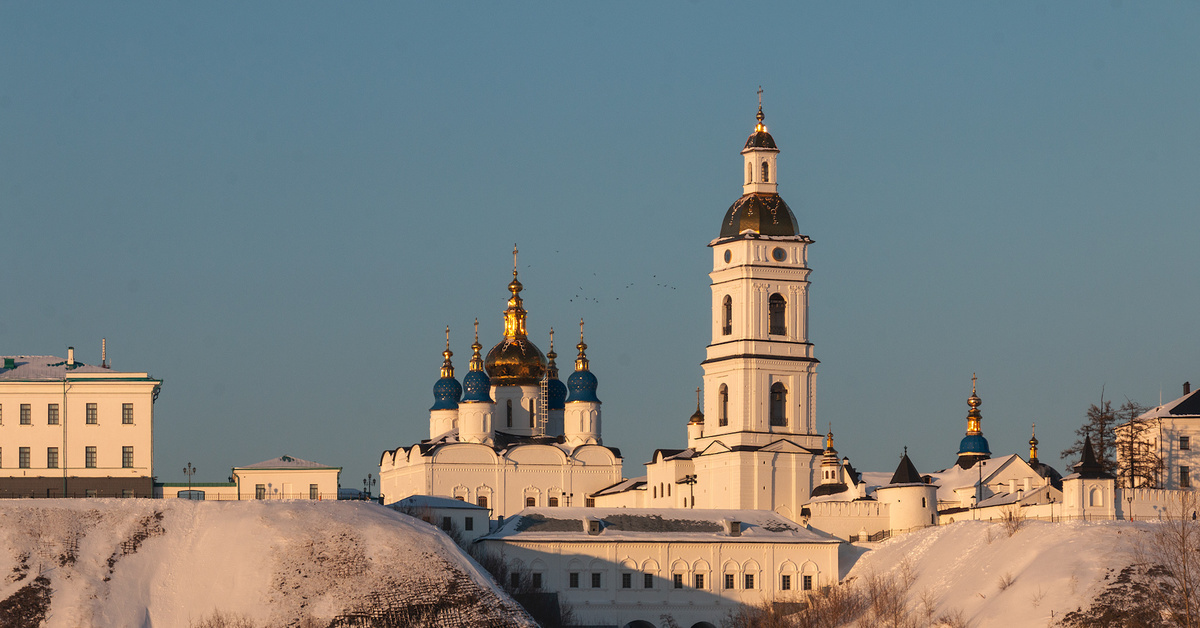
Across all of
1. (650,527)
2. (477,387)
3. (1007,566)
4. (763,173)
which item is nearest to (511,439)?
A: (477,387)

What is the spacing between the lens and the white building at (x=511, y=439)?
366 ft

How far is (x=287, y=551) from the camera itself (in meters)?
83.9

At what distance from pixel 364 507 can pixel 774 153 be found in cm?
2785

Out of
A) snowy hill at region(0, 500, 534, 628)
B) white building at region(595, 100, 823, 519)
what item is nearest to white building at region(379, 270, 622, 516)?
white building at region(595, 100, 823, 519)

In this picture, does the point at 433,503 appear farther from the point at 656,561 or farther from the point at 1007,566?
the point at 1007,566

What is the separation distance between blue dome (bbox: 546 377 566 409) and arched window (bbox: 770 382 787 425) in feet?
51.9

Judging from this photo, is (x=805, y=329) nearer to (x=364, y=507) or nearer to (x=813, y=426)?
(x=813, y=426)

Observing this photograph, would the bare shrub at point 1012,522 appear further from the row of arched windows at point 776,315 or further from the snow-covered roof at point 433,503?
the snow-covered roof at point 433,503

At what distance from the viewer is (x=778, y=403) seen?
351 feet

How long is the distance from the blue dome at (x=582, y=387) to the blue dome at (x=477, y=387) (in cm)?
439

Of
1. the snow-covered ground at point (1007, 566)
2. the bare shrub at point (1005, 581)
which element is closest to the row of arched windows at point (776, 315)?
the snow-covered ground at point (1007, 566)

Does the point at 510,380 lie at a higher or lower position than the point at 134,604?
higher

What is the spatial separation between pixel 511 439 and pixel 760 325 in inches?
609

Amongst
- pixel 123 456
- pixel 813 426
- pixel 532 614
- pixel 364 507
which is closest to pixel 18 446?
pixel 123 456
